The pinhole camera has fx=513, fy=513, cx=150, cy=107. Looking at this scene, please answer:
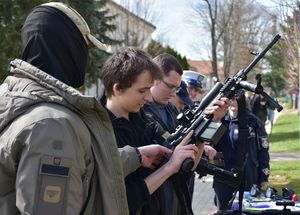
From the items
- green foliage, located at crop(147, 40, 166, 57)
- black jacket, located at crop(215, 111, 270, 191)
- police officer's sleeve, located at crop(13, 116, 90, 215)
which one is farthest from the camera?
green foliage, located at crop(147, 40, 166, 57)

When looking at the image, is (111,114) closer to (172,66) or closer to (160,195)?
(160,195)

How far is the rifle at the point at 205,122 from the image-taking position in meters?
2.70

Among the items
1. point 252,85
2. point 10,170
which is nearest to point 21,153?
point 10,170

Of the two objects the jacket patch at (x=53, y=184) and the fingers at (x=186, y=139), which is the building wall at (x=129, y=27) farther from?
the jacket patch at (x=53, y=184)

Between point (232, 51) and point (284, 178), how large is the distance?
29.0m

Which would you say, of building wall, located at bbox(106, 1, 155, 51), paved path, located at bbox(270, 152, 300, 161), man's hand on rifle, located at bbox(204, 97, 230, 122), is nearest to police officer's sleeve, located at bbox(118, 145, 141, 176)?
man's hand on rifle, located at bbox(204, 97, 230, 122)

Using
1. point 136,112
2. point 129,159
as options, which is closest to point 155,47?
point 136,112

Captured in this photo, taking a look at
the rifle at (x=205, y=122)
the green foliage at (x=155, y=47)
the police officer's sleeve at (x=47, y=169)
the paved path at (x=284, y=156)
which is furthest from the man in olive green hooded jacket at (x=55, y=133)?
the green foliage at (x=155, y=47)

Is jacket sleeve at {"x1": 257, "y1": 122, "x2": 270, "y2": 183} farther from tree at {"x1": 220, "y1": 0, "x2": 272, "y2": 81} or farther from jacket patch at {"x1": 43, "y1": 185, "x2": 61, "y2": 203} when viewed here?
tree at {"x1": 220, "y1": 0, "x2": 272, "y2": 81}

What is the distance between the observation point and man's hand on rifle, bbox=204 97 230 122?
295 cm

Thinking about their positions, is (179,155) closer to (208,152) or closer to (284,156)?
(208,152)

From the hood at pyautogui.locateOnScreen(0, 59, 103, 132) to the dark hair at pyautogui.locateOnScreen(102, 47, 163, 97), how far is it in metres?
0.81

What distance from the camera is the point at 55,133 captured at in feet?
5.43

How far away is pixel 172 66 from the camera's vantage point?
155 inches
